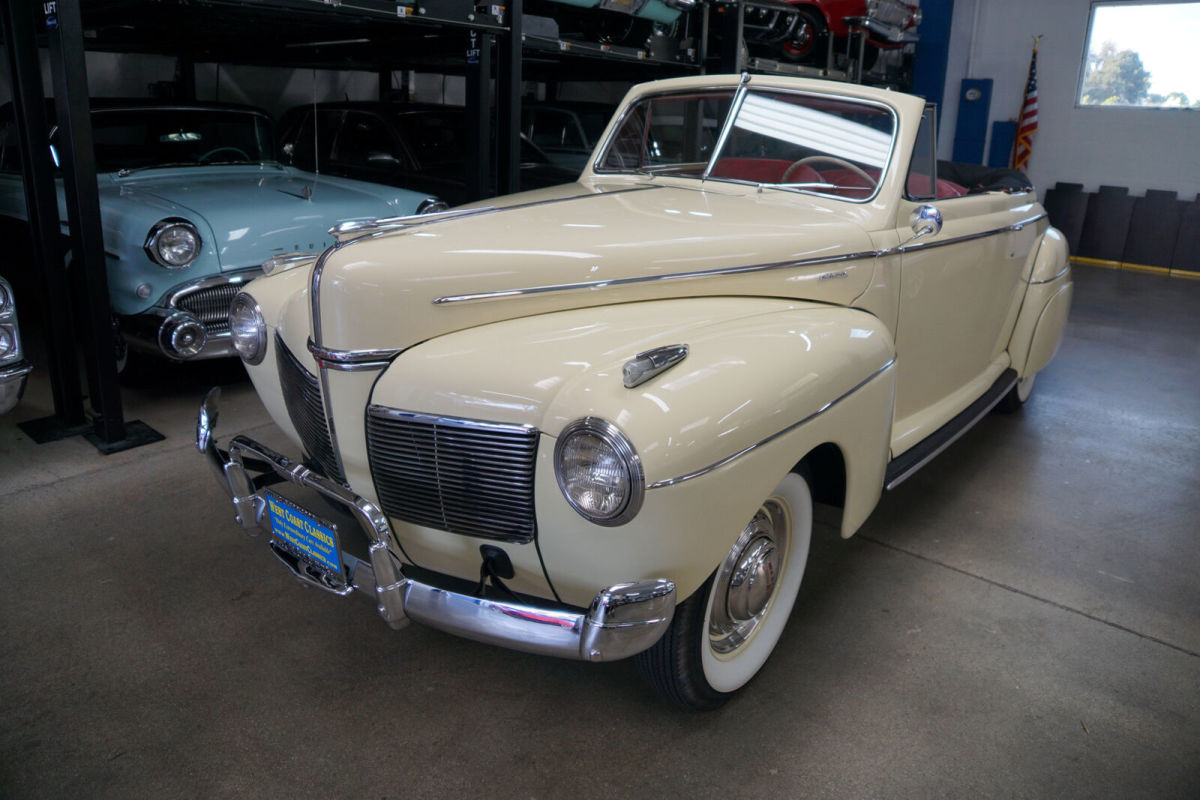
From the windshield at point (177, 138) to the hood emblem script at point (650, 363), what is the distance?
4254 millimetres

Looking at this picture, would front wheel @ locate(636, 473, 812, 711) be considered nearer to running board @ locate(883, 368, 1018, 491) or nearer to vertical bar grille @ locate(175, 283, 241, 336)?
running board @ locate(883, 368, 1018, 491)

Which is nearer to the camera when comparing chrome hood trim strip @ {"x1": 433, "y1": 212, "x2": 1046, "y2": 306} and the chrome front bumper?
chrome hood trim strip @ {"x1": 433, "y1": 212, "x2": 1046, "y2": 306}

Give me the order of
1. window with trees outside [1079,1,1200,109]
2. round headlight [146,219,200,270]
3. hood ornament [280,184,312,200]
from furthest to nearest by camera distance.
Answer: window with trees outside [1079,1,1200,109], hood ornament [280,184,312,200], round headlight [146,219,200,270]

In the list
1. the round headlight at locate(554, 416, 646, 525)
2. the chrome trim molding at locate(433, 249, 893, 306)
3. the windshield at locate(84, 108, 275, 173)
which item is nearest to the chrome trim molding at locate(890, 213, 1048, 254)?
the chrome trim molding at locate(433, 249, 893, 306)

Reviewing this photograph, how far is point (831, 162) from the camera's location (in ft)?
9.45

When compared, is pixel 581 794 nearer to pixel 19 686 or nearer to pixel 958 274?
pixel 19 686

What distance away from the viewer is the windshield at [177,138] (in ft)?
16.3

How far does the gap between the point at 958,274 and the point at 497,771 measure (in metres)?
2.35

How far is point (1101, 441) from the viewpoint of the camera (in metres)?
4.09

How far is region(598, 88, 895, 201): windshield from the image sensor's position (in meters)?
2.84

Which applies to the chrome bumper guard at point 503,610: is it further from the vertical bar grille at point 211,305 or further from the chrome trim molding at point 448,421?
the vertical bar grille at point 211,305

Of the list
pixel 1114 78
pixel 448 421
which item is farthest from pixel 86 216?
pixel 1114 78

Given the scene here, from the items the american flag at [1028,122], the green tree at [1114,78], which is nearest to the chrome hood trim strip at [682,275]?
the american flag at [1028,122]

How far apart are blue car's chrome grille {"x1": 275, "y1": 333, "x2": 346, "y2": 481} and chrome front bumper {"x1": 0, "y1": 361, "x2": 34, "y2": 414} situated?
1227 millimetres
